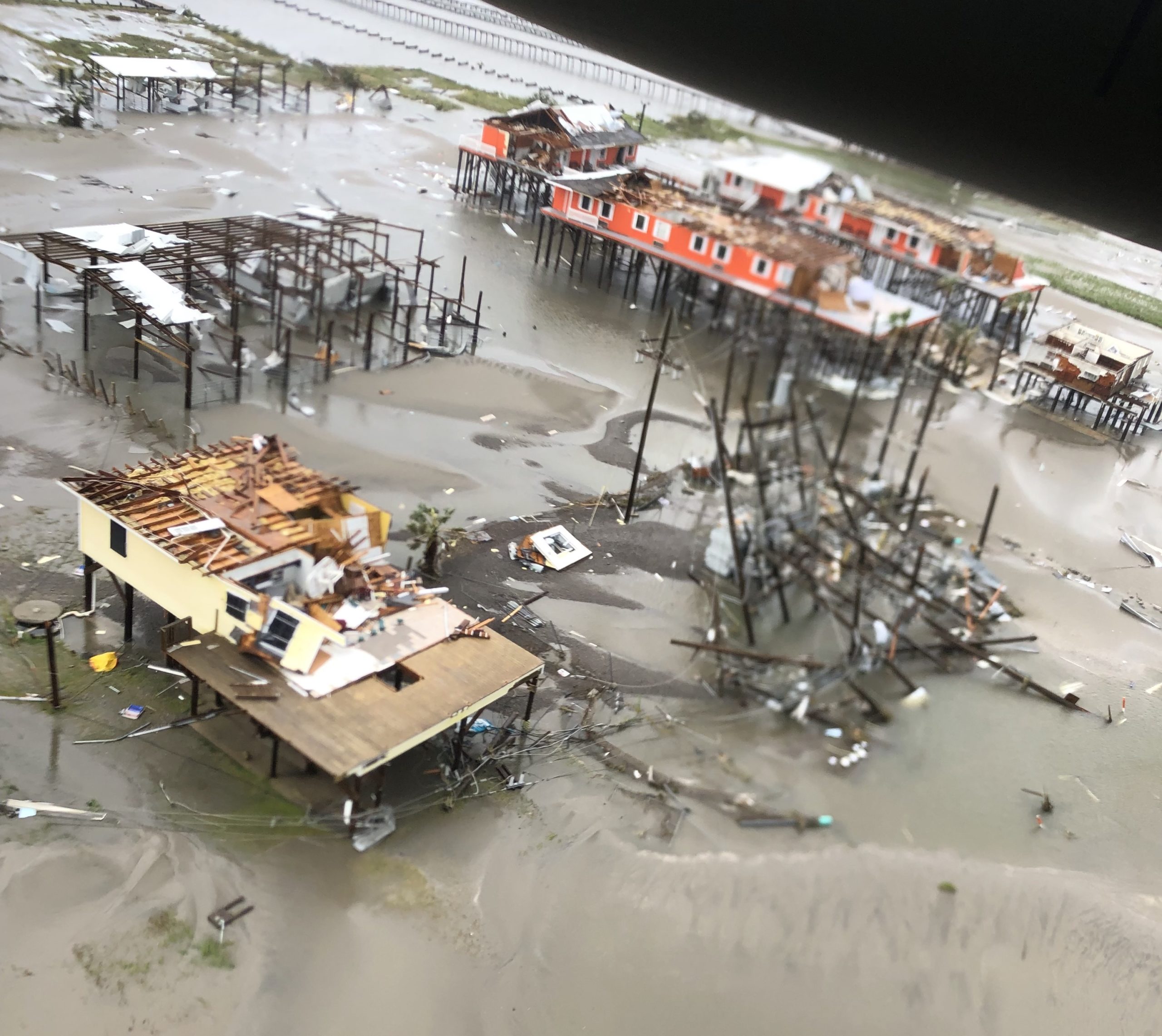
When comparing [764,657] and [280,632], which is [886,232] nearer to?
[764,657]

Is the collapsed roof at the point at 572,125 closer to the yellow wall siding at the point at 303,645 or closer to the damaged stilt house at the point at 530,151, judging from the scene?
the damaged stilt house at the point at 530,151

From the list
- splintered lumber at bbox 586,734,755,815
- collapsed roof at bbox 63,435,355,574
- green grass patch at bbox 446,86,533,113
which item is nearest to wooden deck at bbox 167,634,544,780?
collapsed roof at bbox 63,435,355,574

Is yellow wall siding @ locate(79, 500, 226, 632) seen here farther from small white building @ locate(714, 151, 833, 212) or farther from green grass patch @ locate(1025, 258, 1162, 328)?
green grass patch @ locate(1025, 258, 1162, 328)

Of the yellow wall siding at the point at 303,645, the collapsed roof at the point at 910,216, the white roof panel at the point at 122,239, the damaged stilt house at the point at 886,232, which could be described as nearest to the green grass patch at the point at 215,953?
the yellow wall siding at the point at 303,645

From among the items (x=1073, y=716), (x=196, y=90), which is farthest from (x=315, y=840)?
(x=196, y=90)

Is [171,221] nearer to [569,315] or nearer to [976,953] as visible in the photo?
[569,315]
